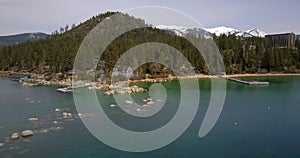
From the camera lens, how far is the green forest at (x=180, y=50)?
3831 cm

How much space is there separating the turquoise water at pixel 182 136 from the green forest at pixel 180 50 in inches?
562

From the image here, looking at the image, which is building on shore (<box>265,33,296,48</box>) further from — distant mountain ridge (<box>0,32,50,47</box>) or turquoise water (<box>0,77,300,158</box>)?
distant mountain ridge (<box>0,32,50,47</box>)

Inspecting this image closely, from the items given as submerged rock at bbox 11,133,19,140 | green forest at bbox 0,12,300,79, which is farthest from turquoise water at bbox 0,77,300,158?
green forest at bbox 0,12,300,79

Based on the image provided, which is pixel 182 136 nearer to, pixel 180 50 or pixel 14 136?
pixel 14 136

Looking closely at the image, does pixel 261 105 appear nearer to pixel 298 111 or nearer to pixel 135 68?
pixel 298 111

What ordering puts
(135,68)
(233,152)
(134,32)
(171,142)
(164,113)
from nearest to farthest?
1. (233,152)
2. (171,142)
3. (164,113)
4. (135,68)
5. (134,32)

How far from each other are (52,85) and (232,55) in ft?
89.6

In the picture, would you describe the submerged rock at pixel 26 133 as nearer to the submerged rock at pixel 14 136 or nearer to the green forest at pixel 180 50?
the submerged rock at pixel 14 136

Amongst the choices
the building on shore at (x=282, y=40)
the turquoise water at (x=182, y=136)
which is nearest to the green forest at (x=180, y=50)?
the building on shore at (x=282, y=40)

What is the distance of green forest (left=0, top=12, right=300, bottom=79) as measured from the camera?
126 ft

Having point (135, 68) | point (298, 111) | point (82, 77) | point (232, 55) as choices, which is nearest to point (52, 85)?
point (82, 77)

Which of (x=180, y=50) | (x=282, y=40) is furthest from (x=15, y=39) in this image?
(x=282, y=40)

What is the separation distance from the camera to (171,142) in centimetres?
1298

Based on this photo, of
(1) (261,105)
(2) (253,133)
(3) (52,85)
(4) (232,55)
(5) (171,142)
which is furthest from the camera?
(4) (232,55)
